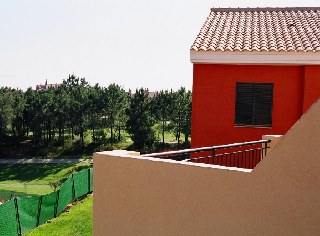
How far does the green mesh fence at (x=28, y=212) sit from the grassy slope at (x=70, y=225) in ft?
0.98

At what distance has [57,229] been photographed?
48.6ft

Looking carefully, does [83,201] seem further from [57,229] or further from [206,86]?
[206,86]

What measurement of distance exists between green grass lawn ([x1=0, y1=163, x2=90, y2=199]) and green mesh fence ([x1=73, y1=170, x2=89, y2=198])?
18.0 metres

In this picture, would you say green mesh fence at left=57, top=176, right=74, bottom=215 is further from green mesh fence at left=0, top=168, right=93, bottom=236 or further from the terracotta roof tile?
the terracotta roof tile

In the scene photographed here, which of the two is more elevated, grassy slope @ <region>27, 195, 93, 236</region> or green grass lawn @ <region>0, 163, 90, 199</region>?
grassy slope @ <region>27, 195, 93, 236</region>

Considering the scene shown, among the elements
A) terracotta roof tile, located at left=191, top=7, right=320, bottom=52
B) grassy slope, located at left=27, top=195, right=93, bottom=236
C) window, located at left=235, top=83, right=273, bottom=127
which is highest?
terracotta roof tile, located at left=191, top=7, right=320, bottom=52

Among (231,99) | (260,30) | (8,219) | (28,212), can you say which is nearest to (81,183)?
(28,212)

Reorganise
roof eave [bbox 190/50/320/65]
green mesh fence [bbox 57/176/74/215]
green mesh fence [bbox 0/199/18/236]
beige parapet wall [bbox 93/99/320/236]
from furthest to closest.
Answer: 1. green mesh fence [bbox 57/176/74/215]
2. green mesh fence [bbox 0/199/18/236]
3. roof eave [bbox 190/50/320/65]
4. beige parapet wall [bbox 93/99/320/236]

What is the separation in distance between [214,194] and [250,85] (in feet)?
22.2

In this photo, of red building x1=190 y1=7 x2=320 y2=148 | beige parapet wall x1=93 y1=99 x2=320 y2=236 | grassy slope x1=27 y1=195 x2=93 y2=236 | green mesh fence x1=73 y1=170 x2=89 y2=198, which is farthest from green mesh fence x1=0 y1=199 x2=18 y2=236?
beige parapet wall x1=93 y1=99 x2=320 y2=236

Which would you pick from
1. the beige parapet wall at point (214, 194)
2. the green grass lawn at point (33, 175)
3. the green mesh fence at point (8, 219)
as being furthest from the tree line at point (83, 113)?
the beige parapet wall at point (214, 194)

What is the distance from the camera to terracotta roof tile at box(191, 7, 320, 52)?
10.5 m

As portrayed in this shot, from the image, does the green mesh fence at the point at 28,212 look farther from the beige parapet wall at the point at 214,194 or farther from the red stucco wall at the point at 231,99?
the beige parapet wall at the point at 214,194

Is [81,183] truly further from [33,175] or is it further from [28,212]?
[33,175]
